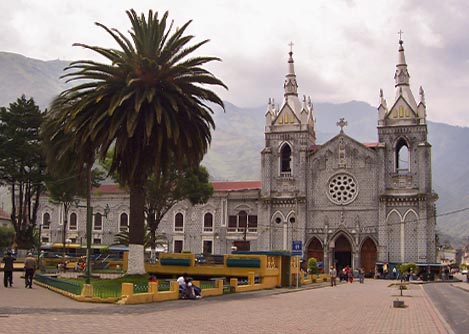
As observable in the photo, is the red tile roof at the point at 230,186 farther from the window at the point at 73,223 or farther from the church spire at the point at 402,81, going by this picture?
the church spire at the point at 402,81

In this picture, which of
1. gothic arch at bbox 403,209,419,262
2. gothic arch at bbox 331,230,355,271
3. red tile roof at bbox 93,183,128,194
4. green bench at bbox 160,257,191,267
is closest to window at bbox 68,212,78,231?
red tile roof at bbox 93,183,128,194

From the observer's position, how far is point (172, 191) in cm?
5638

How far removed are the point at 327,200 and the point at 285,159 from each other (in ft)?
22.4

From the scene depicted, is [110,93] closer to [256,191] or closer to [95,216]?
[256,191]

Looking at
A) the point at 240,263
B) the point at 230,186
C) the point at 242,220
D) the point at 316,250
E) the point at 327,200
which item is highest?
the point at 230,186

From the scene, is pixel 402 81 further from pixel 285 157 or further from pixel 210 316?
pixel 210 316

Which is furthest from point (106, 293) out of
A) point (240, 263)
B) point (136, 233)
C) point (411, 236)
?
point (411, 236)

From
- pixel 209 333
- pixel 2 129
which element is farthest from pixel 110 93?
pixel 2 129

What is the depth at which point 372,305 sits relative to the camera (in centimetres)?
2742

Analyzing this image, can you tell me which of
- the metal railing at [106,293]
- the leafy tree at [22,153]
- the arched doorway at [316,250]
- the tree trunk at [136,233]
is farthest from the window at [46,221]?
the metal railing at [106,293]

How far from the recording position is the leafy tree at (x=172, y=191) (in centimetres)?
5431

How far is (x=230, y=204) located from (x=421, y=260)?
20662 mm

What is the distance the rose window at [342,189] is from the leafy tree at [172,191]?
1454 cm

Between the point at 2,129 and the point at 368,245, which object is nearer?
the point at 2,129
